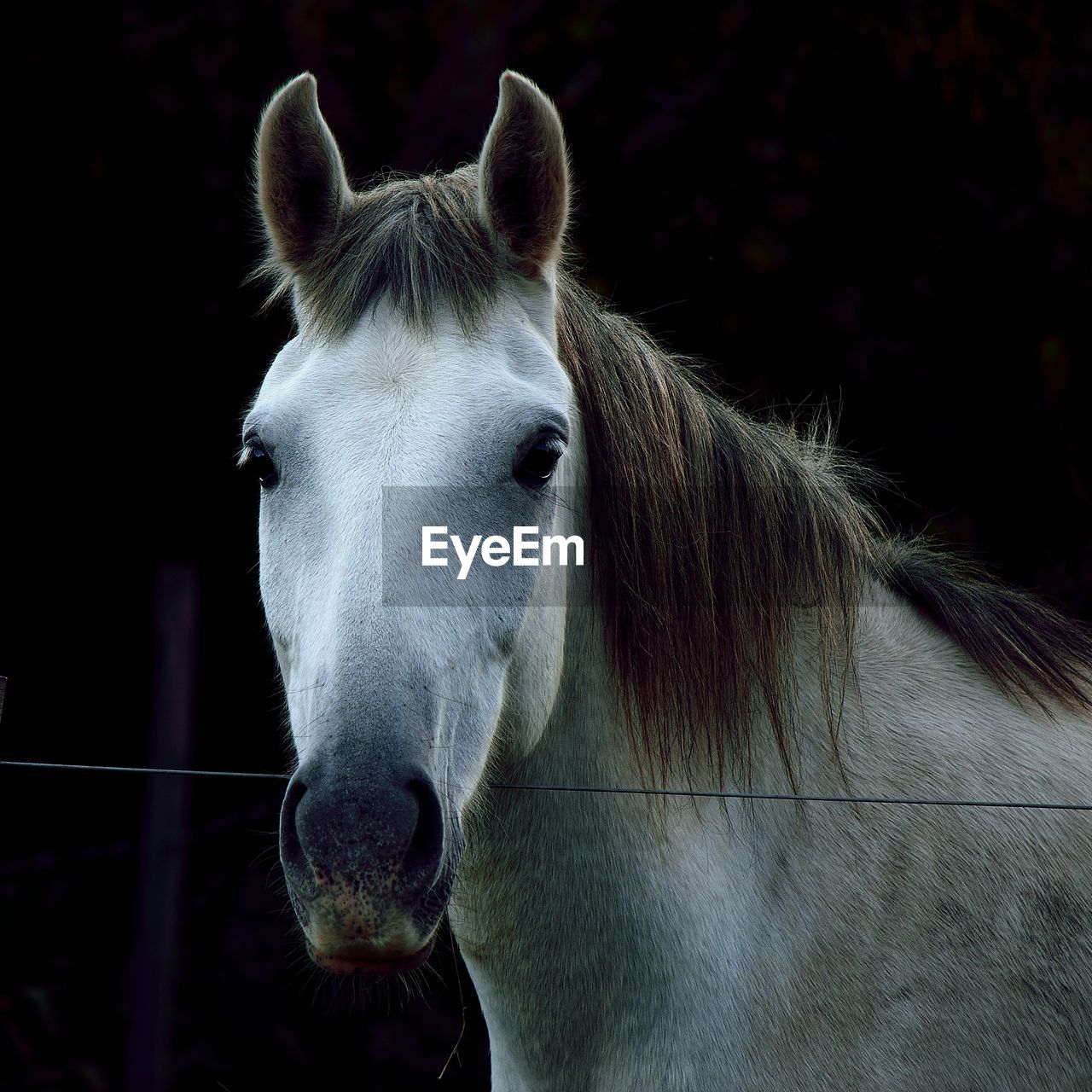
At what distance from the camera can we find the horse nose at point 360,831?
1.26 m

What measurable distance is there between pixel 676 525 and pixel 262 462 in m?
0.72

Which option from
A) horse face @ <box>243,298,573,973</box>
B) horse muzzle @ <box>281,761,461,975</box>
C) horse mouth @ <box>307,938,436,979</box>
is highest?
horse face @ <box>243,298,573,973</box>

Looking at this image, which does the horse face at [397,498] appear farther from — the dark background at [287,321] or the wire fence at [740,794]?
the dark background at [287,321]

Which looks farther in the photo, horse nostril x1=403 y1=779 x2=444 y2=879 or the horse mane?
the horse mane

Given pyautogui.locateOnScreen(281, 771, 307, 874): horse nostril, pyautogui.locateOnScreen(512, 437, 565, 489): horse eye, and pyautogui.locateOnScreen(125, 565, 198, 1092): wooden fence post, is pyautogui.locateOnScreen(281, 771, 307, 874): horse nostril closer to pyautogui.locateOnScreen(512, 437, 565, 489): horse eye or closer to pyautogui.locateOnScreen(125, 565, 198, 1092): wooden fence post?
pyautogui.locateOnScreen(512, 437, 565, 489): horse eye

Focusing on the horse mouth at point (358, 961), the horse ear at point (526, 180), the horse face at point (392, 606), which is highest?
the horse ear at point (526, 180)

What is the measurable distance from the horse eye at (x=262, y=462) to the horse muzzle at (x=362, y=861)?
1.70 feet

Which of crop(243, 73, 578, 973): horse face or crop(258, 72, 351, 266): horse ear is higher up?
crop(258, 72, 351, 266): horse ear

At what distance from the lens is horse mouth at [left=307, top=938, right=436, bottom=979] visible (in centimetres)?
129

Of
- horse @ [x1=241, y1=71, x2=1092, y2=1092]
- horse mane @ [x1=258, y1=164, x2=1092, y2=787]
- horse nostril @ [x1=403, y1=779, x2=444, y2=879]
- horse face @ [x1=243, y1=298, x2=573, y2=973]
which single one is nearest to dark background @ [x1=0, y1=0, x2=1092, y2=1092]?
horse mane @ [x1=258, y1=164, x2=1092, y2=787]

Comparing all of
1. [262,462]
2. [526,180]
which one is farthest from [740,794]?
[526,180]

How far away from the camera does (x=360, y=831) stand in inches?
49.4

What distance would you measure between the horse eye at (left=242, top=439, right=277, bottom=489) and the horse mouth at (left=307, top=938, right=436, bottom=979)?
0.69 metres

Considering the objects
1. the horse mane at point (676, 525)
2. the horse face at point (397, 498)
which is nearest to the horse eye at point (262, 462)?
the horse face at point (397, 498)
